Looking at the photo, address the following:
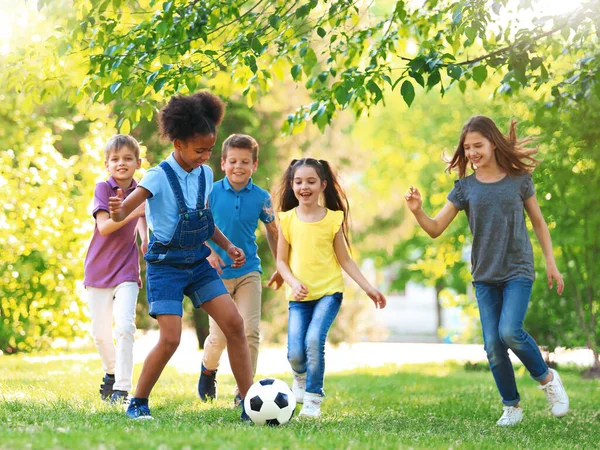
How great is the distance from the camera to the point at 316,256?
6.76 metres

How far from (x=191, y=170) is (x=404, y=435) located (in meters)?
2.16

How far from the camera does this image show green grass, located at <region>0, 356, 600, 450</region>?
465cm

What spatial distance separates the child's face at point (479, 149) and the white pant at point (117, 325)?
281 centimetres

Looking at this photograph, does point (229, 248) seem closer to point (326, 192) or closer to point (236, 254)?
point (236, 254)

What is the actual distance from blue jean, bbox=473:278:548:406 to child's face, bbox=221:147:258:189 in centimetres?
209

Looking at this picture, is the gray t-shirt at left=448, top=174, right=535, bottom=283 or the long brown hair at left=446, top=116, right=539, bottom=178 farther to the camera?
the long brown hair at left=446, top=116, right=539, bottom=178

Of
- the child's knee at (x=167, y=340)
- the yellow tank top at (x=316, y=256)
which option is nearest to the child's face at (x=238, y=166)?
the yellow tank top at (x=316, y=256)

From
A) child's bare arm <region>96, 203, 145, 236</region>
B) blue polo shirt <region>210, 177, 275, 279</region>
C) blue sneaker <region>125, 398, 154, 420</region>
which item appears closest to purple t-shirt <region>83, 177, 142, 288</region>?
child's bare arm <region>96, 203, 145, 236</region>

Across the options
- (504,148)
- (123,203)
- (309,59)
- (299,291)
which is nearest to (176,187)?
(123,203)

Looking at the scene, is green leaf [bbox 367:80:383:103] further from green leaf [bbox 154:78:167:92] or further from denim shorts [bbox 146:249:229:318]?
denim shorts [bbox 146:249:229:318]

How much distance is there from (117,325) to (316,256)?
1625 millimetres

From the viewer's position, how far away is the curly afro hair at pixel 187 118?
19.0ft

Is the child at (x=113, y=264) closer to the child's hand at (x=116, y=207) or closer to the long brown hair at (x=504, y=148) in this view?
the child's hand at (x=116, y=207)

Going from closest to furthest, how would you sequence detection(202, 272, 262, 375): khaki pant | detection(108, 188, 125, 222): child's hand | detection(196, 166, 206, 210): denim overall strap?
detection(108, 188, 125, 222): child's hand → detection(196, 166, 206, 210): denim overall strap → detection(202, 272, 262, 375): khaki pant
